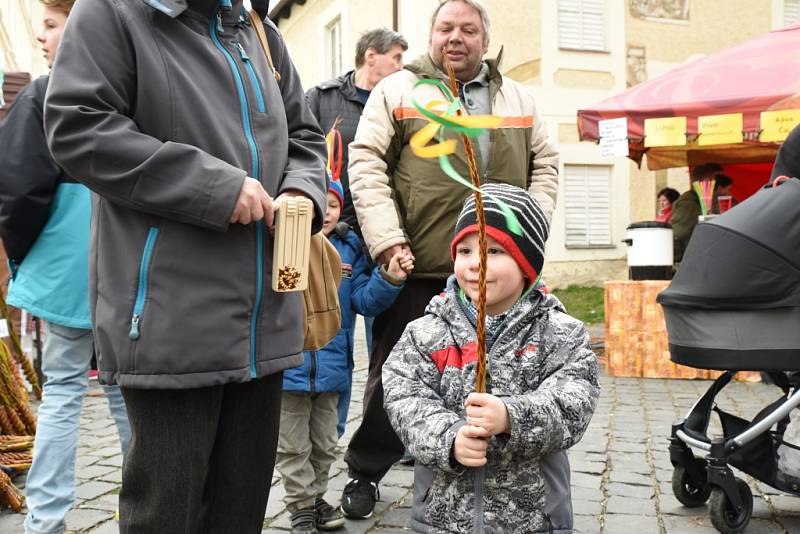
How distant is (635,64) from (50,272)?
14.1 meters

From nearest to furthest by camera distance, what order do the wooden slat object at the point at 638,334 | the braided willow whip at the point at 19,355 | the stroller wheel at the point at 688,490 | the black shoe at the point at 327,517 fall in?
1. the black shoe at the point at 327,517
2. the stroller wheel at the point at 688,490
3. the braided willow whip at the point at 19,355
4. the wooden slat object at the point at 638,334

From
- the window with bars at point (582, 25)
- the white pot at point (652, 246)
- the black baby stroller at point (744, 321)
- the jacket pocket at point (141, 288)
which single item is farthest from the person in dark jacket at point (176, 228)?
the window with bars at point (582, 25)

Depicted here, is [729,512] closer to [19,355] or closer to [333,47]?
[19,355]

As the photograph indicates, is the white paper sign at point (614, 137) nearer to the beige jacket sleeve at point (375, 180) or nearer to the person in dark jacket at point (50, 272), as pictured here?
the beige jacket sleeve at point (375, 180)

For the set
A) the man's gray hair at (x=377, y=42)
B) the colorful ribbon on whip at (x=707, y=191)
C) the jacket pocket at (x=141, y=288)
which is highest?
the man's gray hair at (x=377, y=42)

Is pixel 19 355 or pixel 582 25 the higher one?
pixel 582 25

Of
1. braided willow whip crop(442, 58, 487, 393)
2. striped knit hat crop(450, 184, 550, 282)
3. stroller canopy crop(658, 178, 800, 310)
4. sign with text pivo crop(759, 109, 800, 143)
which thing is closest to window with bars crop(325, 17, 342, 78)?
sign with text pivo crop(759, 109, 800, 143)

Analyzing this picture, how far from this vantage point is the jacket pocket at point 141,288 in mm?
1776

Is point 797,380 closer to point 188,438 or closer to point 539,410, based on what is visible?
point 539,410

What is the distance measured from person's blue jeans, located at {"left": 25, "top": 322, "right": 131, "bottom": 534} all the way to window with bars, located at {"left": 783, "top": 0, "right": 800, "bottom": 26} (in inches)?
656

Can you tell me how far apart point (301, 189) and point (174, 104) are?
36cm

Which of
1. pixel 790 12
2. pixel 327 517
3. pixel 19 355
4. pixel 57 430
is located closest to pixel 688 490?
pixel 327 517

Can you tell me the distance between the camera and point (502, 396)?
76.1 inches

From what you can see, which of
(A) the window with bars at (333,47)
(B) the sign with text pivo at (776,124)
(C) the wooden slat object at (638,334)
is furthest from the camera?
(A) the window with bars at (333,47)
